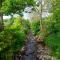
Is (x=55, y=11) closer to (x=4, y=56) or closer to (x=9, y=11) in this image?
(x=4, y=56)

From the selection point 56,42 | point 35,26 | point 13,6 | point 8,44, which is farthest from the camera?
point 35,26

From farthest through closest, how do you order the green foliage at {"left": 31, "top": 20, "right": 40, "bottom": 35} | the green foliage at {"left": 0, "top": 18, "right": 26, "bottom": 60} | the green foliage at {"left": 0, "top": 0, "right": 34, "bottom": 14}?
1. the green foliage at {"left": 31, "top": 20, "right": 40, "bottom": 35}
2. the green foliage at {"left": 0, "top": 0, "right": 34, "bottom": 14}
3. the green foliage at {"left": 0, "top": 18, "right": 26, "bottom": 60}

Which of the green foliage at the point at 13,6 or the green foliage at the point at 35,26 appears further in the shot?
the green foliage at the point at 35,26

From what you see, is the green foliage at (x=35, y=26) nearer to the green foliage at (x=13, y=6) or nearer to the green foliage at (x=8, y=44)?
the green foliage at (x=13, y=6)

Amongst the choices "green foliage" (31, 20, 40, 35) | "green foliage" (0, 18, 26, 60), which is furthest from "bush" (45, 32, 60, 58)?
"green foliage" (31, 20, 40, 35)

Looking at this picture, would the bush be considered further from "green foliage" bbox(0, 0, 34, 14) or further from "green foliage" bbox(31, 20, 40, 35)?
"green foliage" bbox(31, 20, 40, 35)

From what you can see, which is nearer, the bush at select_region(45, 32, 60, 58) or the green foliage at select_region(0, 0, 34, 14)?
the bush at select_region(45, 32, 60, 58)

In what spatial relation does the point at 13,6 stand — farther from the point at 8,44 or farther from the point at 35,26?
the point at 35,26

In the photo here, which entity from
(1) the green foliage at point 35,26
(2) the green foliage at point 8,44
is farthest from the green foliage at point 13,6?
(1) the green foliage at point 35,26

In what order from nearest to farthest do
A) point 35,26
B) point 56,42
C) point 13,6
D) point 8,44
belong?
1. point 56,42
2. point 8,44
3. point 13,6
4. point 35,26

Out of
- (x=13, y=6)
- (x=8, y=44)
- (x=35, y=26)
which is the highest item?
(x=13, y=6)

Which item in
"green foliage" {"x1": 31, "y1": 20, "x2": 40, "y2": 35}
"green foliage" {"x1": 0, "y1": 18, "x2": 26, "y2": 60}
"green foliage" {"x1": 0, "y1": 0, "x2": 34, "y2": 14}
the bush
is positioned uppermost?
the bush

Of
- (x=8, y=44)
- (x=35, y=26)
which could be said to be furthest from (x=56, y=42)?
(x=35, y=26)

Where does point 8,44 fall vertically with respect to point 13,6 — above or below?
below
